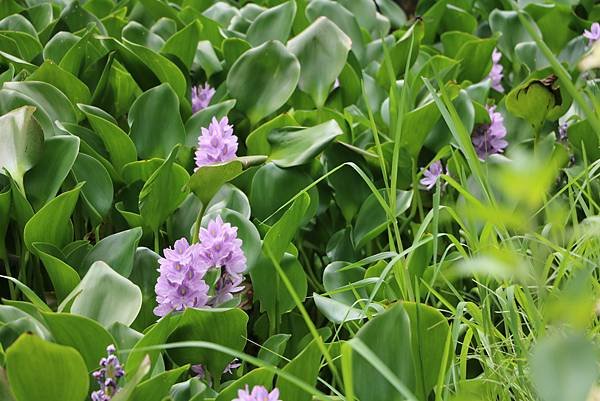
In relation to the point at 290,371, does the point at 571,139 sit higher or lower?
lower

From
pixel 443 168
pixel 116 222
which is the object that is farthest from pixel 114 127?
pixel 443 168

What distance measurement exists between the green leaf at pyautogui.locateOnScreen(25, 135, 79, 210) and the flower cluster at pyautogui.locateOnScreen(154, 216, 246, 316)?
1.10 ft

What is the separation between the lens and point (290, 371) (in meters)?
1.33

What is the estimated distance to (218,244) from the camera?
152 cm

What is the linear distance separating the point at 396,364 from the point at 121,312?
405 mm

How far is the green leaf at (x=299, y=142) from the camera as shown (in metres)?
1.87

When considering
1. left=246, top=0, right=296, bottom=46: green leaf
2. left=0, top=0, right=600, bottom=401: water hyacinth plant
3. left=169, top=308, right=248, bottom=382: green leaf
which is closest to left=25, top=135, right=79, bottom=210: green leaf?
left=0, top=0, right=600, bottom=401: water hyacinth plant

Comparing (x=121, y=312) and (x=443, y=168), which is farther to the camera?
(x=443, y=168)

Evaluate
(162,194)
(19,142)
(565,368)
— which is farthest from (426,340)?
(19,142)

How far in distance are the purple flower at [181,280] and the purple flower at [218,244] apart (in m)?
0.01

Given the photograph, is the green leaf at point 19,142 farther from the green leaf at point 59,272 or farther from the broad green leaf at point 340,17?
the broad green leaf at point 340,17

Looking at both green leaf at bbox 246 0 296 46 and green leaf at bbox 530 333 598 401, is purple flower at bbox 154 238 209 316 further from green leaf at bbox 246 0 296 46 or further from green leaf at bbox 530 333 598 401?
green leaf at bbox 246 0 296 46

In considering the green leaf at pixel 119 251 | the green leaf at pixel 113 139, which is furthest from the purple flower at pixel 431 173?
the green leaf at pixel 119 251

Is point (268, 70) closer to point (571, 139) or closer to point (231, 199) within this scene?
point (231, 199)
